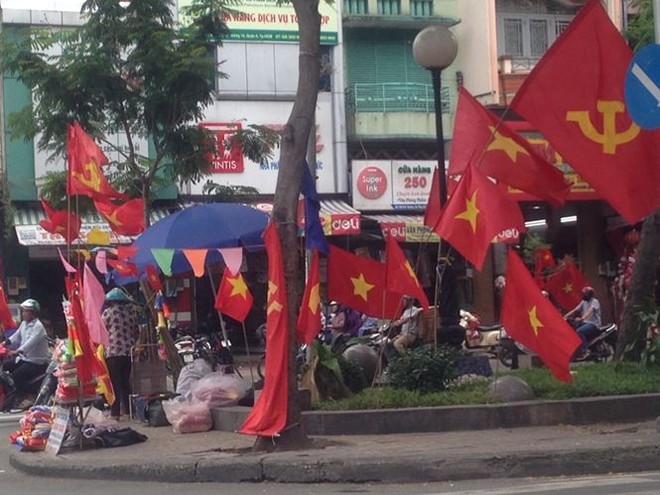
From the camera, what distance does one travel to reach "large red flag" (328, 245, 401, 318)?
14039mm

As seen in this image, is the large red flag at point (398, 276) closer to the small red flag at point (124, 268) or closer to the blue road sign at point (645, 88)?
the blue road sign at point (645, 88)

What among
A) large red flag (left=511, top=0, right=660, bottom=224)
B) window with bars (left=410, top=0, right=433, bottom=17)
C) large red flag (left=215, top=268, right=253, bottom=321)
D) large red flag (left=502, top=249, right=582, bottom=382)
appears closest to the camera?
large red flag (left=511, top=0, right=660, bottom=224)

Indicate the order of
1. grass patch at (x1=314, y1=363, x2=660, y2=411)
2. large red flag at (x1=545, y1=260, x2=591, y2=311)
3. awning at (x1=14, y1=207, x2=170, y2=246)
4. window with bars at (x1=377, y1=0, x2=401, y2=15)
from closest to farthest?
grass patch at (x1=314, y1=363, x2=660, y2=411)
large red flag at (x1=545, y1=260, x2=591, y2=311)
awning at (x1=14, y1=207, x2=170, y2=246)
window with bars at (x1=377, y1=0, x2=401, y2=15)

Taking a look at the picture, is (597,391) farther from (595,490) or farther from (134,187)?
(134,187)

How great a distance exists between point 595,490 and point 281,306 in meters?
3.61

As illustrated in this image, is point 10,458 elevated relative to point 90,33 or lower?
lower

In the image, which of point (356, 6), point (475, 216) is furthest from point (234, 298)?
point (356, 6)

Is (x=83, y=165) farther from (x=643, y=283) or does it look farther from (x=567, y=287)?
(x=567, y=287)

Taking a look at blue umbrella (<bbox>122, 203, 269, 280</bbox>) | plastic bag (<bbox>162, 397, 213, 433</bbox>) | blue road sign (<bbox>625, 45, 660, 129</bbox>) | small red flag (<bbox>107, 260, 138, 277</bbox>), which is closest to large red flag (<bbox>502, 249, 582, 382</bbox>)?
blue road sign (<bbox>625, 45, 660, 129</bbox>)

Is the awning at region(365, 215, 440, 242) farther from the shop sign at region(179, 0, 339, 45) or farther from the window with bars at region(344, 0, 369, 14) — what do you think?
the window with bars at region(344, 0, 369, 14)

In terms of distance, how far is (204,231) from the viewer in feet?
50.5

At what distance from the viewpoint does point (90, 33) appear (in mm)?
18234

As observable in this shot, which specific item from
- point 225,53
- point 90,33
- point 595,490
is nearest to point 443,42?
point 90,33

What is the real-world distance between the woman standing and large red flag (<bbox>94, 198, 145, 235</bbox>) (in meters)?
0.90
